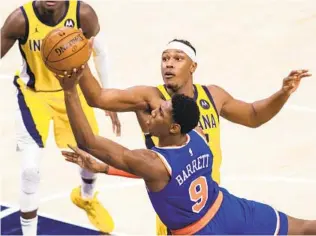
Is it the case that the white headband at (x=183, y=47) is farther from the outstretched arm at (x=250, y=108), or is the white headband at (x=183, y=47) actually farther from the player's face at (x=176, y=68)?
the outstretched arm at (x=250, y=108)

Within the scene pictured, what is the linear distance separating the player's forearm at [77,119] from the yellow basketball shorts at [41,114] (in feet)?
6.48

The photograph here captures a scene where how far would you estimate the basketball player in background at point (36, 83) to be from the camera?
7.20 meters

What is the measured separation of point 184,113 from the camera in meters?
5.57

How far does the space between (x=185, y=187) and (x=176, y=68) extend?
1155mm

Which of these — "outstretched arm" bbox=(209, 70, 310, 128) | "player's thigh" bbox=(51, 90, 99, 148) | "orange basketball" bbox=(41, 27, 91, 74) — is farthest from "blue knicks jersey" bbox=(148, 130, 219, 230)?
"player's thigh" bbox=(51, 90, 99, 148)

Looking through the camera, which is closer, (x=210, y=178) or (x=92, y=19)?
(x=210, y=178)

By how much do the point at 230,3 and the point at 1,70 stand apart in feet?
14.1

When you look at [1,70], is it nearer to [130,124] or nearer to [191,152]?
[130,124]

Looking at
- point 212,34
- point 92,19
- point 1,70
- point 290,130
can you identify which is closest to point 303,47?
point 212,34

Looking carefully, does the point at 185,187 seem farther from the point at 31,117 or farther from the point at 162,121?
the point at 31,117

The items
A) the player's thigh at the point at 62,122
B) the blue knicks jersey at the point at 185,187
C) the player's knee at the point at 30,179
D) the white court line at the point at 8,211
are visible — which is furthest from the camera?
the white court line at the point at 8,211

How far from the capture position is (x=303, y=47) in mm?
12203

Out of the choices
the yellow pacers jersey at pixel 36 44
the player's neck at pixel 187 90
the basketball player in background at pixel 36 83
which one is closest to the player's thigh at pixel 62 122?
the basketball player in background at pixel 36 83

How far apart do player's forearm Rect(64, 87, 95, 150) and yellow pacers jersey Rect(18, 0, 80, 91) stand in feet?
6.67
